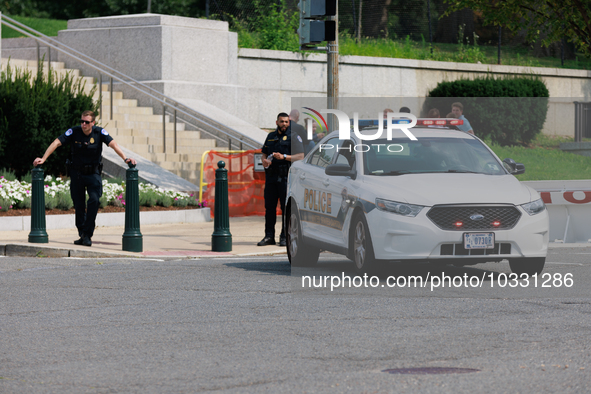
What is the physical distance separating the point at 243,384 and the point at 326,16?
10.7m

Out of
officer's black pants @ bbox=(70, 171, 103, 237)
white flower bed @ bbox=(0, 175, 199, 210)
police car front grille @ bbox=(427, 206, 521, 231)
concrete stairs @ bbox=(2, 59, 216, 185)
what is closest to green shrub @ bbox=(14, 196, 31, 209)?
white flower bed @ bbox=(0, 175, 199, 210)

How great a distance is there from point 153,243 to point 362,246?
559 cm

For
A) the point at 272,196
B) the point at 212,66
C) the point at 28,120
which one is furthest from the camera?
the point at 212,66

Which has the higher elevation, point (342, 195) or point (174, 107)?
point (174, 107)

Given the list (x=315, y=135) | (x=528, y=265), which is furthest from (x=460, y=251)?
(x=315, y=135)

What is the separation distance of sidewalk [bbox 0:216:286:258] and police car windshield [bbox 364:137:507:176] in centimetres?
346

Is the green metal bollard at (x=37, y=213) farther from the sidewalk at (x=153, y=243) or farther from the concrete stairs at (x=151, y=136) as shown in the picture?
the concrete stairs at (x=151, y=136)

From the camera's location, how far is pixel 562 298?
28.4 ft

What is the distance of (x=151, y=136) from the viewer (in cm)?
2325

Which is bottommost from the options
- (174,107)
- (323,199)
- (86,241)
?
(86,241)

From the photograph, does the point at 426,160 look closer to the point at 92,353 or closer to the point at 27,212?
the point at 92,353

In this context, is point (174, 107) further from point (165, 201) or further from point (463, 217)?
point (463, 217)

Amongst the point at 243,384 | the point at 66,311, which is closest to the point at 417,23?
the point at 66,311

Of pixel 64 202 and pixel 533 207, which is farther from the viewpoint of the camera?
pixel 64 202
